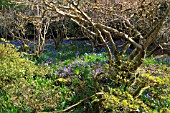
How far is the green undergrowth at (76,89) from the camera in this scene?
11.6 feet

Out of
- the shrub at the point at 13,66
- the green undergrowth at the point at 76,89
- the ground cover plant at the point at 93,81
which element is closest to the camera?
the green undergrowth at the point at 76,89

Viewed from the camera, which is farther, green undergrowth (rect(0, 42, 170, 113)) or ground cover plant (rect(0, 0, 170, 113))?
ground cover plant (rect(0, 0, 170, 113))

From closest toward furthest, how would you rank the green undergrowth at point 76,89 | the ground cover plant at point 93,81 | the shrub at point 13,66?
1. the green undergrowth at point 76,89
2. the ground cover plant at point 93,81
3. the shrub at point 13,66

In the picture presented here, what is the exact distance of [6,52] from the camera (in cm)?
542

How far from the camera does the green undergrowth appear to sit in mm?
3539

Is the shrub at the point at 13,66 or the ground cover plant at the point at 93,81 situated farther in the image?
the shrub at the point at 13,66

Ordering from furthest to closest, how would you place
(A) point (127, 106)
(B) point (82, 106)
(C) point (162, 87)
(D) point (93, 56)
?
1. (D) point (93, 56)
2. (B) point (82, 106)
3. (C) point (162, 87)
4. (A) point (127, 106)

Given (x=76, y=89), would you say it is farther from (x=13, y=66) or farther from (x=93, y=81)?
(x=13, y=66)

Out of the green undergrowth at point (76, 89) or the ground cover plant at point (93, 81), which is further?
the ground cover plant at point (93, 81)

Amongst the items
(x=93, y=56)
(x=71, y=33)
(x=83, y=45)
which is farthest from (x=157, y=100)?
(x=71, y=33)

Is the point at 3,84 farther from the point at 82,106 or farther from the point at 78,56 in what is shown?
the point at 78,56

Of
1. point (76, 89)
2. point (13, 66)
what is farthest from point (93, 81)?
point (13, 66)

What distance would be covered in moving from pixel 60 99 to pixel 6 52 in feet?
5.12

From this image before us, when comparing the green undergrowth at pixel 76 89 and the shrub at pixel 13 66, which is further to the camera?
the shrub at pixel 13 66
